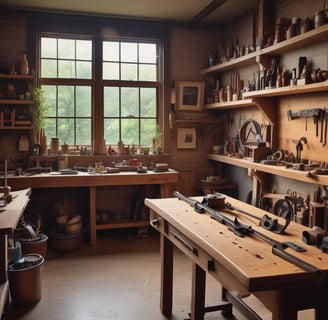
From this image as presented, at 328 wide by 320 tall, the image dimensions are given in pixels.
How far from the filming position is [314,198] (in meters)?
3.49

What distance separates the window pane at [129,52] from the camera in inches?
211

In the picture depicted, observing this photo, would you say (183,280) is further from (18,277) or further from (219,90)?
(219,90)

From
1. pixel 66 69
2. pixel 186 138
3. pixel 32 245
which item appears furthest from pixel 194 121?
pixel 32 245

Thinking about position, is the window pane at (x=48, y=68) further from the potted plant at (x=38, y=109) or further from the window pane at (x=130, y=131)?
the window pane at (x=130, y=131)

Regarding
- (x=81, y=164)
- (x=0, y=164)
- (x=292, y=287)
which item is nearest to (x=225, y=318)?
(x=292, y=287)

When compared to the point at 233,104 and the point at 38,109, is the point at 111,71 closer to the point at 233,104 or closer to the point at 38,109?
the point at 38,109

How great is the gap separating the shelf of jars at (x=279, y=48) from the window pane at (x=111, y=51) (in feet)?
4.41

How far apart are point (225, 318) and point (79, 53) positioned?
3882 millimetres

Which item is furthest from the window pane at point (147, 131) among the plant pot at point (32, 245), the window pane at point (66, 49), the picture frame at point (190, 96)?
the plant pot at point (32, 245)

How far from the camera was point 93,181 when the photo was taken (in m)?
4.61

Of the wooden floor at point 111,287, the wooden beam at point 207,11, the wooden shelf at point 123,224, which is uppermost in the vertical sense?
the wooden beam at point 207,11

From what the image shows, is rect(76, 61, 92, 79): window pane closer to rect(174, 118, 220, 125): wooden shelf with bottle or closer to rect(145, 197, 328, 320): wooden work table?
rect(174, 118, 220, 125): wooden shelf with bottle

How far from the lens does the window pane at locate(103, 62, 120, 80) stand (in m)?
5.30

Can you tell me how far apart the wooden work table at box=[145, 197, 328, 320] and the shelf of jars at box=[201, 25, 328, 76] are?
1645 millimetres
